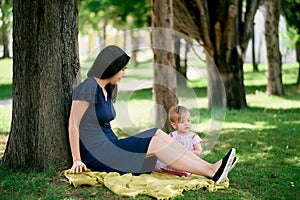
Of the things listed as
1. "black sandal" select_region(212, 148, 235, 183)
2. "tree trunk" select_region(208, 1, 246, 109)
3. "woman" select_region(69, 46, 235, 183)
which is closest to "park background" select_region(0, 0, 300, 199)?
"black sandal" select_region(212, 148, 235, 183)

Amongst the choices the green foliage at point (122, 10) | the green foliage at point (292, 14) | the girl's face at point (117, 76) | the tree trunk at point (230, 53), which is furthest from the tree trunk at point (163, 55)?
the green foliage at point (292, 14)

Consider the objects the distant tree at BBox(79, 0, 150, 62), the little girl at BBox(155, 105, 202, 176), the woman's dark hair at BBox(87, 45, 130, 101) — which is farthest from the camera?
the distant tree at BBox(79, 0, 150, 62)

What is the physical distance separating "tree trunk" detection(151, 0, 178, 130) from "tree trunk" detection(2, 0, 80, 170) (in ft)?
10.9

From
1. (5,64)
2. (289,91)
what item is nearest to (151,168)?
(289,91)

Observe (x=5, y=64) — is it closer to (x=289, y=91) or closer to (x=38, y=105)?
(x=289, y=91)

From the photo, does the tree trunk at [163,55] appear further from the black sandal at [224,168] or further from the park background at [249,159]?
the black sandal at [224,168]

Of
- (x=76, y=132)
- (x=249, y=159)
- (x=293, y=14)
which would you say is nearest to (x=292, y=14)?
(x=293, y=14)

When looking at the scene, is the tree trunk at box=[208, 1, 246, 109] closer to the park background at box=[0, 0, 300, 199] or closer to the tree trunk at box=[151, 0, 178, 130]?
the park background at box=[0, 0, 300, 199]

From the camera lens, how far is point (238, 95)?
12375 mm

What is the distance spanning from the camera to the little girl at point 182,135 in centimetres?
549

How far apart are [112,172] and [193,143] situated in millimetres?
1019

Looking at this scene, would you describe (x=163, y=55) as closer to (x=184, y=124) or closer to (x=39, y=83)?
(x=184, y=124)

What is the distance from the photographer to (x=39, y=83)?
528 centimetres

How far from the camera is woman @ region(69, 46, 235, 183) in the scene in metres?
5.04
